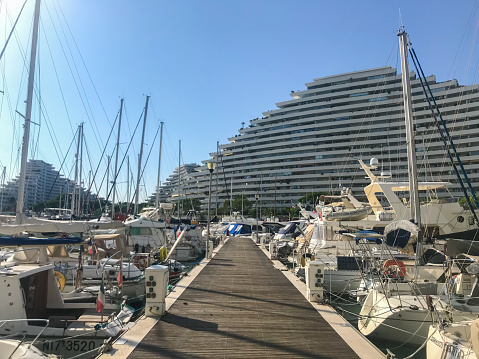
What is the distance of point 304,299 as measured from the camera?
33.9ft

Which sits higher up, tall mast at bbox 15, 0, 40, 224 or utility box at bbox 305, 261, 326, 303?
tall mast at bbox 15, 0, 40, 224

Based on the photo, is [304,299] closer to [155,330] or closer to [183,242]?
[155,330]

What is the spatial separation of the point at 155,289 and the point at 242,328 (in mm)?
2320

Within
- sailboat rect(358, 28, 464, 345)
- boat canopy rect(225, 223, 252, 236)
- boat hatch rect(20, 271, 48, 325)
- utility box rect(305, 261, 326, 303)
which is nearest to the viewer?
boat hatch rect(20, 271, 48, 325)

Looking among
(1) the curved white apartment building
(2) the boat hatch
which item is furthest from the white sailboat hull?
(1) the curved white apartment building

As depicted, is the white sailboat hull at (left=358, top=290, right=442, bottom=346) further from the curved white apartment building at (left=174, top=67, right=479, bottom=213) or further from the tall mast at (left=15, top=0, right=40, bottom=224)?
the curved white apartment building at (left=174, top=67, right=479, bottom=213)

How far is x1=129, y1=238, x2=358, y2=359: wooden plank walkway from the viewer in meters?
6.14

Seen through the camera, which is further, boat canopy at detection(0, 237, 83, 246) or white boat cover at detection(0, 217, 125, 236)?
white boat cover at detection(0, 217, 125, 236)

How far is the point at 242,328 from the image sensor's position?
7.49m

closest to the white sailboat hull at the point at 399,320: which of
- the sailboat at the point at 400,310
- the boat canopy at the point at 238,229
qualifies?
the sailboat at the point at 400,310

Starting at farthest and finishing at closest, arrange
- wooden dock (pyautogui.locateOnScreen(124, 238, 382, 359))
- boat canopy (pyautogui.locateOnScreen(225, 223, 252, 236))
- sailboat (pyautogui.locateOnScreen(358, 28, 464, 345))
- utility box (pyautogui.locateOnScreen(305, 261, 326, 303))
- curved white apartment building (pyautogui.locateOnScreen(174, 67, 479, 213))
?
curved white apartment building (pyautogui.locateOnScreen(174, 67, 479, 213)), boat canopy (pyautogui.locateOnScreen(225, 223, 252, 236)), utility box (pyautogui.locateOnScreen(305, 261, 326, 303)), sailboat (pyautogui.locateOnScreen(358, 28, 464, 345)), wooden dock (pyautogui.locateOnScreen(124, 238, 382, 359))

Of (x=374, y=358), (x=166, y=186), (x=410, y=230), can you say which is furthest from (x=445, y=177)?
(x=166, y=186)

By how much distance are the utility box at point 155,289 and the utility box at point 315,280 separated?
421 cm

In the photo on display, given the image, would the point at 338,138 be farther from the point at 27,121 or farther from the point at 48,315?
the point at 48,315
